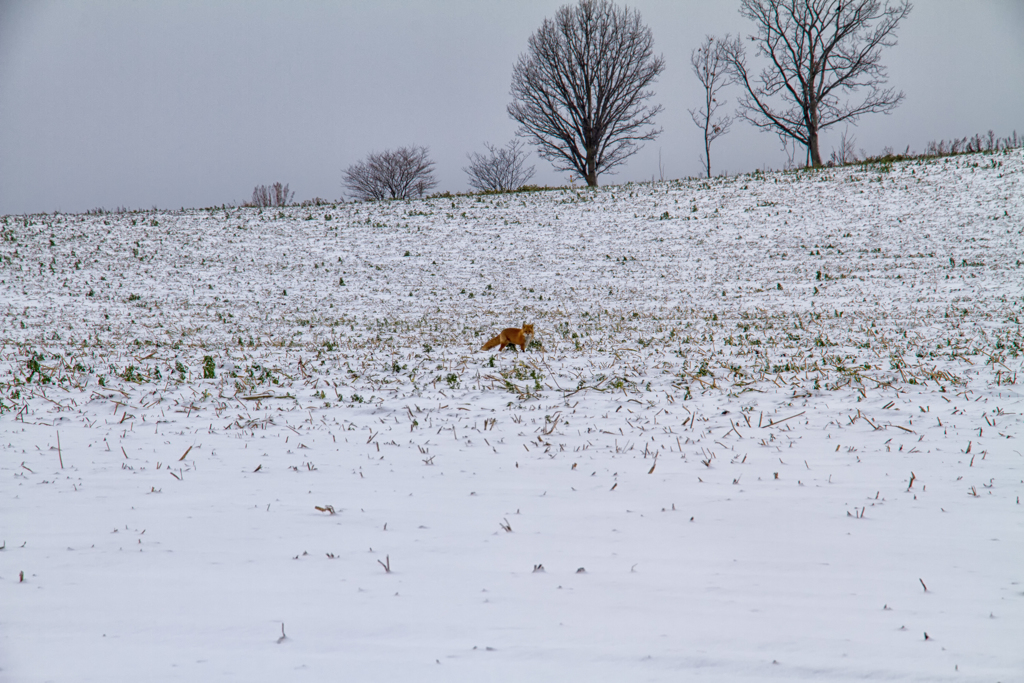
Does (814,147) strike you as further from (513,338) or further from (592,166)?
(513,338)

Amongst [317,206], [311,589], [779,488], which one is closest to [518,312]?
[779,488]

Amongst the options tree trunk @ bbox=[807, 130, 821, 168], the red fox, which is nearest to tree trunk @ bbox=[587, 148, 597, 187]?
tree trunk @ bbox=[807, 130, 821, 168]

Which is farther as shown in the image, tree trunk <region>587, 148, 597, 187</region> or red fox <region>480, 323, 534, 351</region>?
tree trunk <region>587, 148, 597, 187</region>

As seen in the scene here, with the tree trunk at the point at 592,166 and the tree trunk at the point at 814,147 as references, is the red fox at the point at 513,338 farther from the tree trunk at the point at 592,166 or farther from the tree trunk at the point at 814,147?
the tree trunk at the point at 814,147

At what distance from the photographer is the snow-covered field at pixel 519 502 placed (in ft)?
5.61

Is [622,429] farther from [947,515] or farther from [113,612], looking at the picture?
[113,612]

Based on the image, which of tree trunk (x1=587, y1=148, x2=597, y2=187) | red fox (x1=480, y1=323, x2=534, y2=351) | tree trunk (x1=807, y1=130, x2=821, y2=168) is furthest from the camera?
tree trunk (x1=587, y1=148, x2=597, y2=187)

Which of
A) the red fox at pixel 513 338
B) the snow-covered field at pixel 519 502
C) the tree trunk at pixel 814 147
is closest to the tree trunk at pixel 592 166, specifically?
the tree trunk at pixel 814 147

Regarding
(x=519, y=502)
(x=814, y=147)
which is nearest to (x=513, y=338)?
(x=519, y=502)

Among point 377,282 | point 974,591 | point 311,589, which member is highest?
point 377,282

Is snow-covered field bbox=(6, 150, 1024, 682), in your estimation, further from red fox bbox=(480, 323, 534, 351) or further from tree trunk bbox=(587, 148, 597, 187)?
tree trunk bbox=(587, 148, 597, 187)

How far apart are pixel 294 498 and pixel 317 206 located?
26.2 metres

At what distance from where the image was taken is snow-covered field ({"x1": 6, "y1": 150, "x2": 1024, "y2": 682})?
1.71 metres

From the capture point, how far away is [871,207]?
67.2 ft
